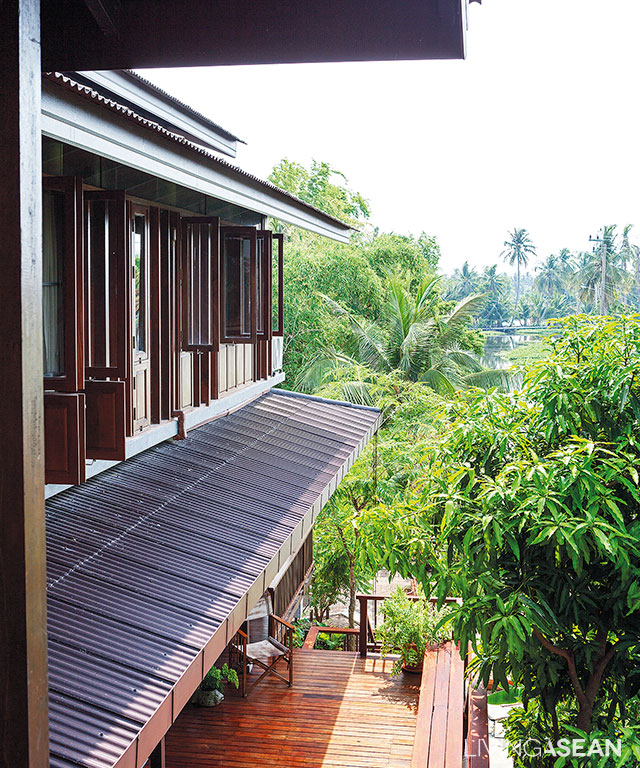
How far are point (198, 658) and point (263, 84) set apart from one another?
82108 mm

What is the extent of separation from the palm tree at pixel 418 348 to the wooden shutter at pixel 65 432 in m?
15.7

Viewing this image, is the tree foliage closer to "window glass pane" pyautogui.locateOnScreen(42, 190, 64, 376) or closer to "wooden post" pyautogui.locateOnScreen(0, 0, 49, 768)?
"window glass pane" pyautogui.locateOnScreen(42, 190, 64, 376)

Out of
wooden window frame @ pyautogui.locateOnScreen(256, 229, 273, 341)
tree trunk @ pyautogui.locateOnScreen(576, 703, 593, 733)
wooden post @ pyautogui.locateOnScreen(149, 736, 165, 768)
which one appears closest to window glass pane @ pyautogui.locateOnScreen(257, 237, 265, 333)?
wooden window frame @ pyautogui.locateOnScreen(256, 229, 273, 341)

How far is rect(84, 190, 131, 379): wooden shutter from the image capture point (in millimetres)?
5742

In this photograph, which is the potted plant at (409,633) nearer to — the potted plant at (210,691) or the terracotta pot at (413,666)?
the terracotta pot at (413,666)

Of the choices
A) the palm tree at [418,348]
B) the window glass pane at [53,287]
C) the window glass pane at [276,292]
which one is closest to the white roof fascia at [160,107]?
the window glass pane at [276,292]

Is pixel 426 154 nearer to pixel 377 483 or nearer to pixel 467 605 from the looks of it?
pixel 377 483

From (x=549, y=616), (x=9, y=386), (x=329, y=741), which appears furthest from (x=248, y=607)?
(x=9, y=386)

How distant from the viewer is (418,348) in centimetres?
2339

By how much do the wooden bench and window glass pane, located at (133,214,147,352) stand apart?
4.29 metres

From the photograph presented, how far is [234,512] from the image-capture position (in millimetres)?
7004

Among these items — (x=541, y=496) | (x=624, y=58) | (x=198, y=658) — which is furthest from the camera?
(x=624, y=58)

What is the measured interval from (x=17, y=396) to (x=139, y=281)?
18.3 feet

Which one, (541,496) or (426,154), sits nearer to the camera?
(541,496)
